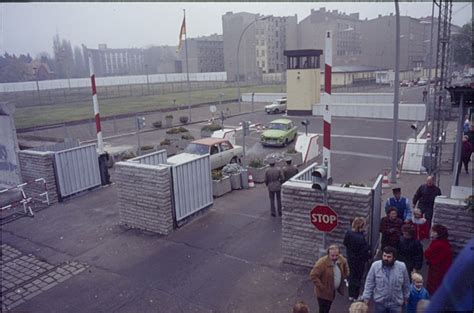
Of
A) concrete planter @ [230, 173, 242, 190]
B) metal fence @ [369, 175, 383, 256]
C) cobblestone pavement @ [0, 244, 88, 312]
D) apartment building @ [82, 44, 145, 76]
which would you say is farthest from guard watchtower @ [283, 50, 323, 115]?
apartment building @ [82, 44, 145, 76]

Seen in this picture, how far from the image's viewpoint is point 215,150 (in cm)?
1617

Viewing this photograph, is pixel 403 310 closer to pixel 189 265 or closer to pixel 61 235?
pixel 189 265

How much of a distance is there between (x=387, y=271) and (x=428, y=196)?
13.4ft

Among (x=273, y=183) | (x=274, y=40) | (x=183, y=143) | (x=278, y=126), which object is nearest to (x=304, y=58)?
(x=278, y=126)

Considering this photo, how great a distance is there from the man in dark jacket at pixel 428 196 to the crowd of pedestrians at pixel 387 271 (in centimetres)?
191

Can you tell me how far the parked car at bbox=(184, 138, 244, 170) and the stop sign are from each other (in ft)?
32.3

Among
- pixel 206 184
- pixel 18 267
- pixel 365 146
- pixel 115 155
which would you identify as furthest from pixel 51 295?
pixel 365 146

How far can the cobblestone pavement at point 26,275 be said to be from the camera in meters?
7.62

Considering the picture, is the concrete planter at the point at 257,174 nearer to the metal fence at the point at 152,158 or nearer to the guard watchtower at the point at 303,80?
the metal fence at the point at 152,158

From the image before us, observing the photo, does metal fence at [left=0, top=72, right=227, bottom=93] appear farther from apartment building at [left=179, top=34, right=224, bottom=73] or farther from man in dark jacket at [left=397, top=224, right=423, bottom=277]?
man in dark jacket at [left=397, top=224, right=423, bottom=277]

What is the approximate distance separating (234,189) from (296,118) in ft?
72.7

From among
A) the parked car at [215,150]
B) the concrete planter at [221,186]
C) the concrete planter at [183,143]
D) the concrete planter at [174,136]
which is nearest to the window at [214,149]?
the parked car at [215,150]

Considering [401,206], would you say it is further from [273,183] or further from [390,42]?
[390,42]

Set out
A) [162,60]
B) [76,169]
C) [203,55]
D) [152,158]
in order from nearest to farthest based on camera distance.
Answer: [152,158]
[76,169]
[203,55]
[162,60]
